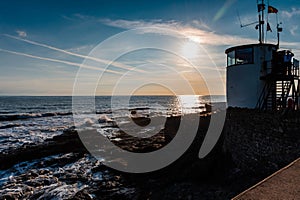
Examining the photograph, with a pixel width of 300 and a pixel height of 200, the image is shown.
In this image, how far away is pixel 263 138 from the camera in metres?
9.22

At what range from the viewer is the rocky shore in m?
8.57

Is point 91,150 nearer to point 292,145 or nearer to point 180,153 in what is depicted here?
point 180,153

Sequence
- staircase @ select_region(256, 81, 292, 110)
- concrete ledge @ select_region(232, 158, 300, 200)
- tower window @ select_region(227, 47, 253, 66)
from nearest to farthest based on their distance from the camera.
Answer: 1. concrete ledge @ select_region(232, 158, 300, 200)
2. staircase @ select_region(256, 81, 292, 110)
3. tower window @ select_region(227, 47, 253, 66)

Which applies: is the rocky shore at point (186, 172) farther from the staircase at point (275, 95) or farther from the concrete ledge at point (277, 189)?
the concrete ledge at point (277, 189)

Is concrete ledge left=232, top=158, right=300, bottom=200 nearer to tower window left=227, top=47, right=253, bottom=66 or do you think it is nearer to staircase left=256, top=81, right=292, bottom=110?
staircase left=256, top=81, right=292, bottom=110

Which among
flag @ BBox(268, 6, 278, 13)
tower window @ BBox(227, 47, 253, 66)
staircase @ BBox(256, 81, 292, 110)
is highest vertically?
flag @ BBox(268, 6, 278, 13)

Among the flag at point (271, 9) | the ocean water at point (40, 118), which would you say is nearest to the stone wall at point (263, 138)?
the flag at point (271, 9)

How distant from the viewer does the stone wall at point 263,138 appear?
7.85 m

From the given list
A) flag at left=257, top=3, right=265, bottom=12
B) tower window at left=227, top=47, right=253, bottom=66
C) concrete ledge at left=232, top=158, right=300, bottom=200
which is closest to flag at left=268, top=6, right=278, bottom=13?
flag at left=257, top=3, right=265, bottom=12

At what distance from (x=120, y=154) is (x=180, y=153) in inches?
192

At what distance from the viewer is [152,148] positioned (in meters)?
18.5

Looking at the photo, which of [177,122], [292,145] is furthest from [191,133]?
[292,145]

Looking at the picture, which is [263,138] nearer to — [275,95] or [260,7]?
[275,95]

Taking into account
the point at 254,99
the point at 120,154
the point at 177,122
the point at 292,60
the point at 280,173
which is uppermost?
the point at 292,60
